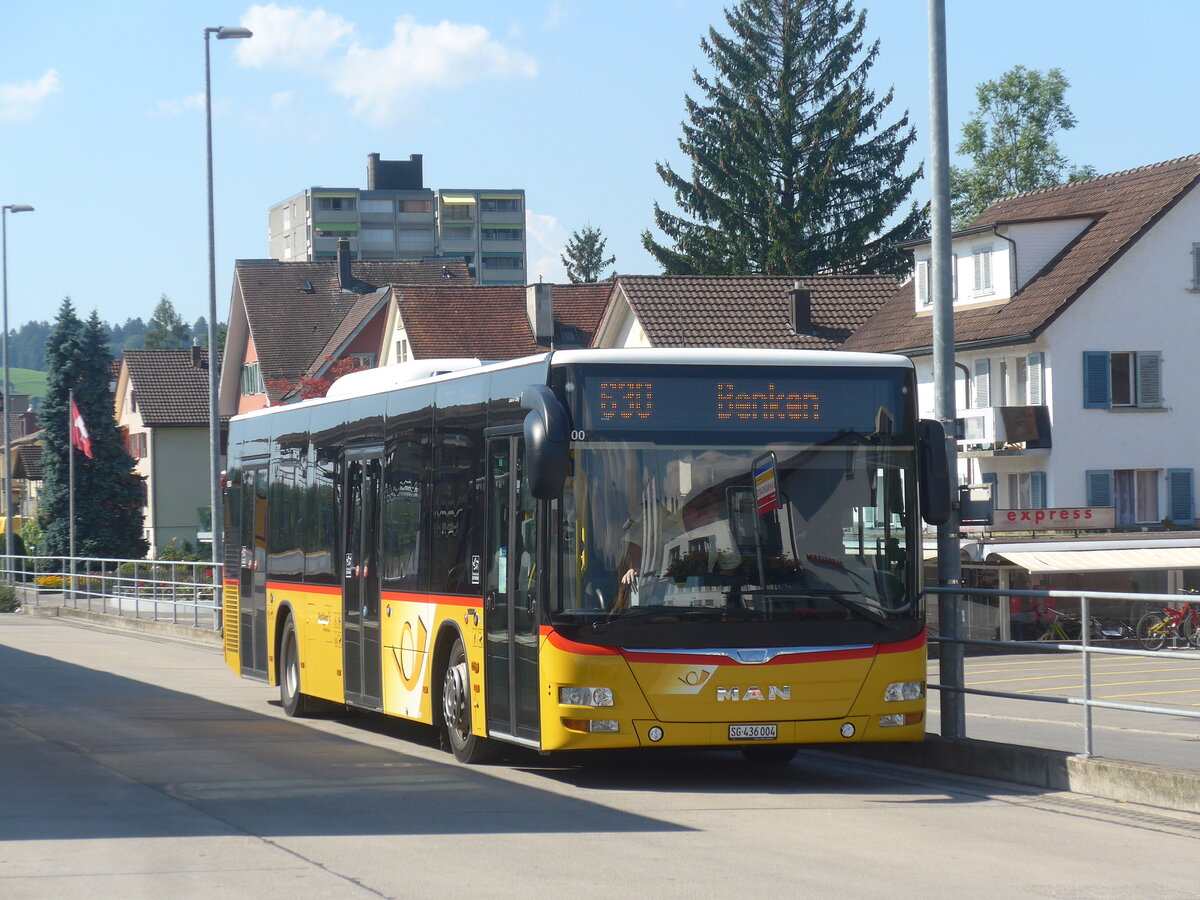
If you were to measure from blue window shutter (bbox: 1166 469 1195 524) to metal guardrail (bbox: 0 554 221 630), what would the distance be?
2544 centimetres

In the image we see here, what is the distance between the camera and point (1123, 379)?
1852 inches

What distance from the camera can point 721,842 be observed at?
9.83m

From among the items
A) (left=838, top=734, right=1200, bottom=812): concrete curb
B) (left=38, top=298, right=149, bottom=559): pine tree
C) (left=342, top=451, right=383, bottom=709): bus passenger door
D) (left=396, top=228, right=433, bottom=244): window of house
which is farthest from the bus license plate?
(left=396, top=228, right=433, bottom=244): window of house

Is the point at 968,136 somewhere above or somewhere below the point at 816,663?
above

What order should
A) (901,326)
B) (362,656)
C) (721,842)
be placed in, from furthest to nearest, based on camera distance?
(901,326) → (362,656) → (721,842)

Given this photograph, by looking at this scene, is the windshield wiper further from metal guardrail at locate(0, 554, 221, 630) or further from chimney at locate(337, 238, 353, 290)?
chimney at locate(337, 238, 353, 290)

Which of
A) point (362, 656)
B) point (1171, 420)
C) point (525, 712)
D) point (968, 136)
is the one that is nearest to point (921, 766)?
point (525, 712)

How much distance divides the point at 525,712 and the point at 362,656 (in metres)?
3.86

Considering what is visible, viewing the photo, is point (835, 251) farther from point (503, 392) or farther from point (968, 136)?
point (503, 392)

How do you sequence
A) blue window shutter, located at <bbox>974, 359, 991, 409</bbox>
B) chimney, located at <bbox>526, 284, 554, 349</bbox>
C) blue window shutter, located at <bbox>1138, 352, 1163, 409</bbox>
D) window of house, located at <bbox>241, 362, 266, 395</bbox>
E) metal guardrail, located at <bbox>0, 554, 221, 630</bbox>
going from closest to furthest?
metal guardrail, located at <bbox>0, 554, 221, 630</bbox> < blue window shutter, located at <bbox>1138, 352, 1163, 409</bbox> < blue window shutter, located at <bbox>974, 359, 991, 409</bbox> < chimney, located at <bbox>526, 284, 554, 349</bbox> < window of house, located at <bbox>241, 362, 266, 395</bbox>

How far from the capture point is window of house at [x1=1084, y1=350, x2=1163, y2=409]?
46312 mm

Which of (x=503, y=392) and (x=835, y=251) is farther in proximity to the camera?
(x=835, y=251)

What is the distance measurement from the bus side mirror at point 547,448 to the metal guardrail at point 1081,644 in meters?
2.99

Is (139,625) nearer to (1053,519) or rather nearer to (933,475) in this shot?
(1053,519)
